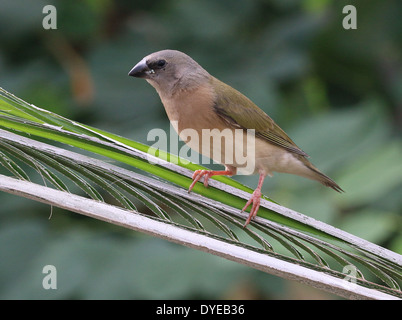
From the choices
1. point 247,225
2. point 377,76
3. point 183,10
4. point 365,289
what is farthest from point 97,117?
point 365,289

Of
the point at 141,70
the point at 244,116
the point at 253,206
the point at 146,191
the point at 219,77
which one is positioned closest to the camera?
the point at 146,191

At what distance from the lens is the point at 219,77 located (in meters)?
3.77

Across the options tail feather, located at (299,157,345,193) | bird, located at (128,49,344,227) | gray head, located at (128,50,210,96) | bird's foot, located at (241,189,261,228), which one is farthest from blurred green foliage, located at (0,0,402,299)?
bird's foot, located at (241,189,261,228)

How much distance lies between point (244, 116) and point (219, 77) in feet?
4.40

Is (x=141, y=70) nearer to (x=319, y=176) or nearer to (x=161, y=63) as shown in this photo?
(x=161, y=63)

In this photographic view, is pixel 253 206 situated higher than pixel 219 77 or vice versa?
pixel 219 77

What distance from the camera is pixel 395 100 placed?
3961mm

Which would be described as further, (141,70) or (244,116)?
(244,116)

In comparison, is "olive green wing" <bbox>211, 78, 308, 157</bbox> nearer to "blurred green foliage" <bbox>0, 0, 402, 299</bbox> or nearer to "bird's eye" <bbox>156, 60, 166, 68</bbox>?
"bird's eye" <bbox>156, 60, 166, 68</bbox>

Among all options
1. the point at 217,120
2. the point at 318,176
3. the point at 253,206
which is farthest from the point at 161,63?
the point at 253,206

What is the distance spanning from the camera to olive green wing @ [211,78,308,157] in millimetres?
2432

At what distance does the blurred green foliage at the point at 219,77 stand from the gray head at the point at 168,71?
862 mm

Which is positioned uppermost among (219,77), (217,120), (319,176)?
(219,77)

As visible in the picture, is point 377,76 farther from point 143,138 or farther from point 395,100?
point 143,138
